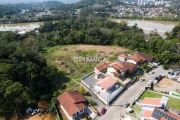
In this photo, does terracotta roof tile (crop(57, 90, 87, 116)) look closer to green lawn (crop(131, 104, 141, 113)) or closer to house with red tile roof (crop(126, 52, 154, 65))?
green lawn (crop(131, 104, 141, 113))

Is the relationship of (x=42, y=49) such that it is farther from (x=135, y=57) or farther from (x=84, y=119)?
(x=84, y=119)

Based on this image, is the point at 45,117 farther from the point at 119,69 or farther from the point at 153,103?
the point at 119,69

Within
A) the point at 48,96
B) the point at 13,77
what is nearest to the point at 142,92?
the point at 48,96

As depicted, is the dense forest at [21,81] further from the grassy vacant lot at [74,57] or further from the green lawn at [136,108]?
the green lawn at [136,108]

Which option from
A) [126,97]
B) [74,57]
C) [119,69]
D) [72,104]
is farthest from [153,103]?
[74,57]

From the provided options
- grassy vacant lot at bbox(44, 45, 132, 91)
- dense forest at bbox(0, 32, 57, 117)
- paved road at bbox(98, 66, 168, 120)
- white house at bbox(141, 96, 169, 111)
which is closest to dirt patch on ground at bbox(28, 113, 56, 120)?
dense forest at bbox(0, 32, 57, 117)
